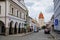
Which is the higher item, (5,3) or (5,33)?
(5,3)

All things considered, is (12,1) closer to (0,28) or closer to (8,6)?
(8,6)

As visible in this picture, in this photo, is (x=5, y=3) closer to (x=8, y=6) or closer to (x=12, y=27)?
(x=8, y=6)

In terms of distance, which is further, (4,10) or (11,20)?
(11,20)

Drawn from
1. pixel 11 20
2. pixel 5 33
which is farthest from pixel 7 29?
pixel 11 20

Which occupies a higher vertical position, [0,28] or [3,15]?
[3,15]

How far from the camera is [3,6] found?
138 feet

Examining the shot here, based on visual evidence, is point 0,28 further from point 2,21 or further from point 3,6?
point 3,6

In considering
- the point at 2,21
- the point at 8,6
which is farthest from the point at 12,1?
the point at 2,21

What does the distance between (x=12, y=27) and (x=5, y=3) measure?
812 cm

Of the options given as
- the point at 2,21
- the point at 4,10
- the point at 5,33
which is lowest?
the point at 5,33

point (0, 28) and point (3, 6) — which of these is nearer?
point (3, 6)

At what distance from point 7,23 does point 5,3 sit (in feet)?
15.6

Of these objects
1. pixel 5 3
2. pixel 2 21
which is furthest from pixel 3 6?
pixel 2 21

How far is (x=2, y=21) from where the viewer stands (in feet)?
Answer: 138
